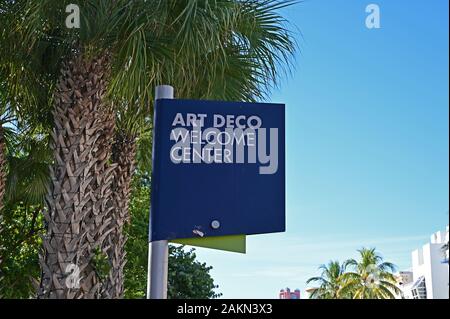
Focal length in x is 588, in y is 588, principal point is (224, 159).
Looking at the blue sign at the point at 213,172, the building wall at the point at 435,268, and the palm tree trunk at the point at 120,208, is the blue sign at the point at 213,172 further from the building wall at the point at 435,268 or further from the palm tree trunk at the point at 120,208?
the building wall at the point at 435,268

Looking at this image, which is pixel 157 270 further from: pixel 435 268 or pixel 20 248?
pixel 435 268

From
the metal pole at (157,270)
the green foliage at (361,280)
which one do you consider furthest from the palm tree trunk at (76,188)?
the green foliage at (361,280)

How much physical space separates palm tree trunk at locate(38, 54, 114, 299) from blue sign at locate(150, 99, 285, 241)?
2.49m

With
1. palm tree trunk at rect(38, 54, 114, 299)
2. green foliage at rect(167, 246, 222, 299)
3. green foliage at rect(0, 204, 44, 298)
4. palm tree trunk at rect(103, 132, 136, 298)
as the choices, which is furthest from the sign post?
green foliage at rect(167, 246, 222, 299)

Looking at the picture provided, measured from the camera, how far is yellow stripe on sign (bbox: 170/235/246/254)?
3512 millimetres

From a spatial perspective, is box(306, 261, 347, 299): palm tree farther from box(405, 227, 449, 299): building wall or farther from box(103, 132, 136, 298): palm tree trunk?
box(103, 132, 136, 298): palm tree trunk

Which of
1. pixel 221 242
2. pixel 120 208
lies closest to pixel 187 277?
pixel 120 208

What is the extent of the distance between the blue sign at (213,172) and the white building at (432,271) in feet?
136

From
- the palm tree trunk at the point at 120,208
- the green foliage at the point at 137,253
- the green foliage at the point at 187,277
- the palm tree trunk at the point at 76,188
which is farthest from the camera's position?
the green foliage at the point at 187,277

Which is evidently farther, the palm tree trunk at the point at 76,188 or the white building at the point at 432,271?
the white building at the point at 432,271

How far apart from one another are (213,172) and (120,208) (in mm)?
5459

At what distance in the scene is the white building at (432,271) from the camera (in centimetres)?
4375
